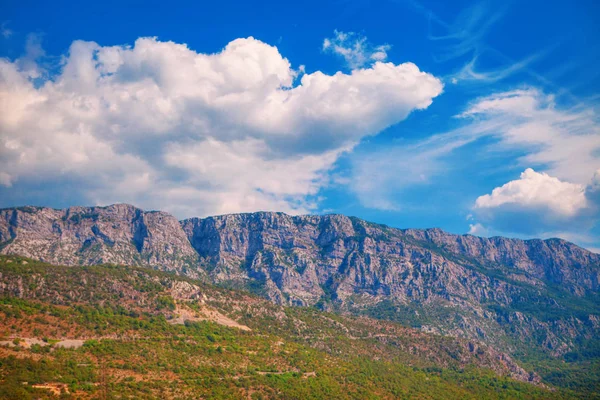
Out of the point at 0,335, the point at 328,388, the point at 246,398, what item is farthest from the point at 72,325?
the point at 328,388

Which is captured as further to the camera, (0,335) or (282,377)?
(282,377)

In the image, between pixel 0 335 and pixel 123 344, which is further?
pixel 123 344

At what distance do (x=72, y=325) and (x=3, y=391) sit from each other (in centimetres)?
5949

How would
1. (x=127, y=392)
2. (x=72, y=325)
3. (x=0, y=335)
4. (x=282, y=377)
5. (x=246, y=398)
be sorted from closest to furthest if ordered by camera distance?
(x=127, y=392) < (x=0, y=335) < (x=246, y=398) < (x=72, y=325) < (x=282, y=377)

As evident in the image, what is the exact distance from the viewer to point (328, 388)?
196500mm

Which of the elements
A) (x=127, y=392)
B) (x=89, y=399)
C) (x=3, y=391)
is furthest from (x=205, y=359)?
(x=3, y=391)

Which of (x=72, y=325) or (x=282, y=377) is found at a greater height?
(x=72, y=325)

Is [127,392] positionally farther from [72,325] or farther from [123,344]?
[72,325]

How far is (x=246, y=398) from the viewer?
17150 centimetres

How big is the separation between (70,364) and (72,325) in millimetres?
32883

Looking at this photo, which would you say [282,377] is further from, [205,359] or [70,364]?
[70,364]

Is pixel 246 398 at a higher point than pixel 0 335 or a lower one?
lower

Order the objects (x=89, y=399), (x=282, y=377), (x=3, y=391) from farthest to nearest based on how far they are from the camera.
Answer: (x=282, y=377)
(x=89, y=399)
(x=3, y=391)

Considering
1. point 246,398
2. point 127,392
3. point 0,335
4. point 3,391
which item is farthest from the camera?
point 246,398
